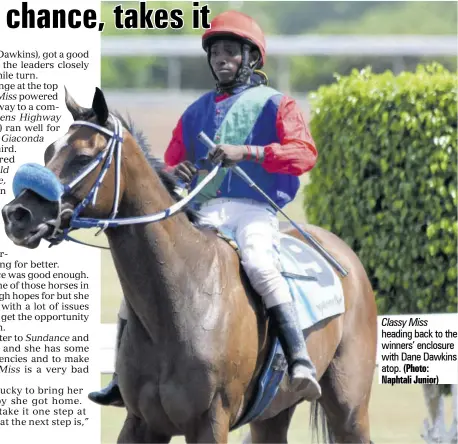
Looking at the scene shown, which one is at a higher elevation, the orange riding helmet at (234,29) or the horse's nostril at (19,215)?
the orange riding helmet at (234,29)

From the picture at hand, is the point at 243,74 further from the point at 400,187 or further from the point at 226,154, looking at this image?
the point at 400,187

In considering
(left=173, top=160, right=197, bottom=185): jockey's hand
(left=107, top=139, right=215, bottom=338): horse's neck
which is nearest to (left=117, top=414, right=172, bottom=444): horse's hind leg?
(left=107, top=139, right=215, bottom=338): horse's neck

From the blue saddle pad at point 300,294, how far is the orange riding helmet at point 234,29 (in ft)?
2.64

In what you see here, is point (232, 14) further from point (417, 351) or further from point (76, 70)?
point (417, 351)

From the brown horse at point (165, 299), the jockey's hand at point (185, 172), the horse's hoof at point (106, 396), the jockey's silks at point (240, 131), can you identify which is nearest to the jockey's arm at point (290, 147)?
the jockey's silks at point (240, 131)

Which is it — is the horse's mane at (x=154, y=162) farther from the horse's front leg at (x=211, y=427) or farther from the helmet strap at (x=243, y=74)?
the horse's front leg at (x=211, y=427)

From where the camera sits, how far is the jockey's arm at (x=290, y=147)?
4.84 metres

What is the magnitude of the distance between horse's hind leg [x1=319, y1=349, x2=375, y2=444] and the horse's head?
1.53m

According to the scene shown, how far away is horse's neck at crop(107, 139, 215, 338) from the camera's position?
14.9ft

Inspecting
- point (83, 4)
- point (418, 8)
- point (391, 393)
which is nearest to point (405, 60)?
point (418, 8)

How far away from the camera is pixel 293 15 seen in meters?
41.5

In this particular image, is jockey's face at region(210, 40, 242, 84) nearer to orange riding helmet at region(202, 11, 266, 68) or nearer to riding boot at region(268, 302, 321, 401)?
orange riding helmet at region(202, 11, 266, 68)

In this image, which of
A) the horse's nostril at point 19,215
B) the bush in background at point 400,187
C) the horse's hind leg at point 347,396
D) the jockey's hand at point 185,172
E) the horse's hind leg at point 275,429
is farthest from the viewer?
the bush in background at point 400,187

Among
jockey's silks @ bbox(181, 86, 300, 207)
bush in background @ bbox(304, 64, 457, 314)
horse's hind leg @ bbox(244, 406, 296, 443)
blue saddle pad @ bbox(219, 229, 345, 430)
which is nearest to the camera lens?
blue saddle pad @ bbox(219, 229, 345, 430)
